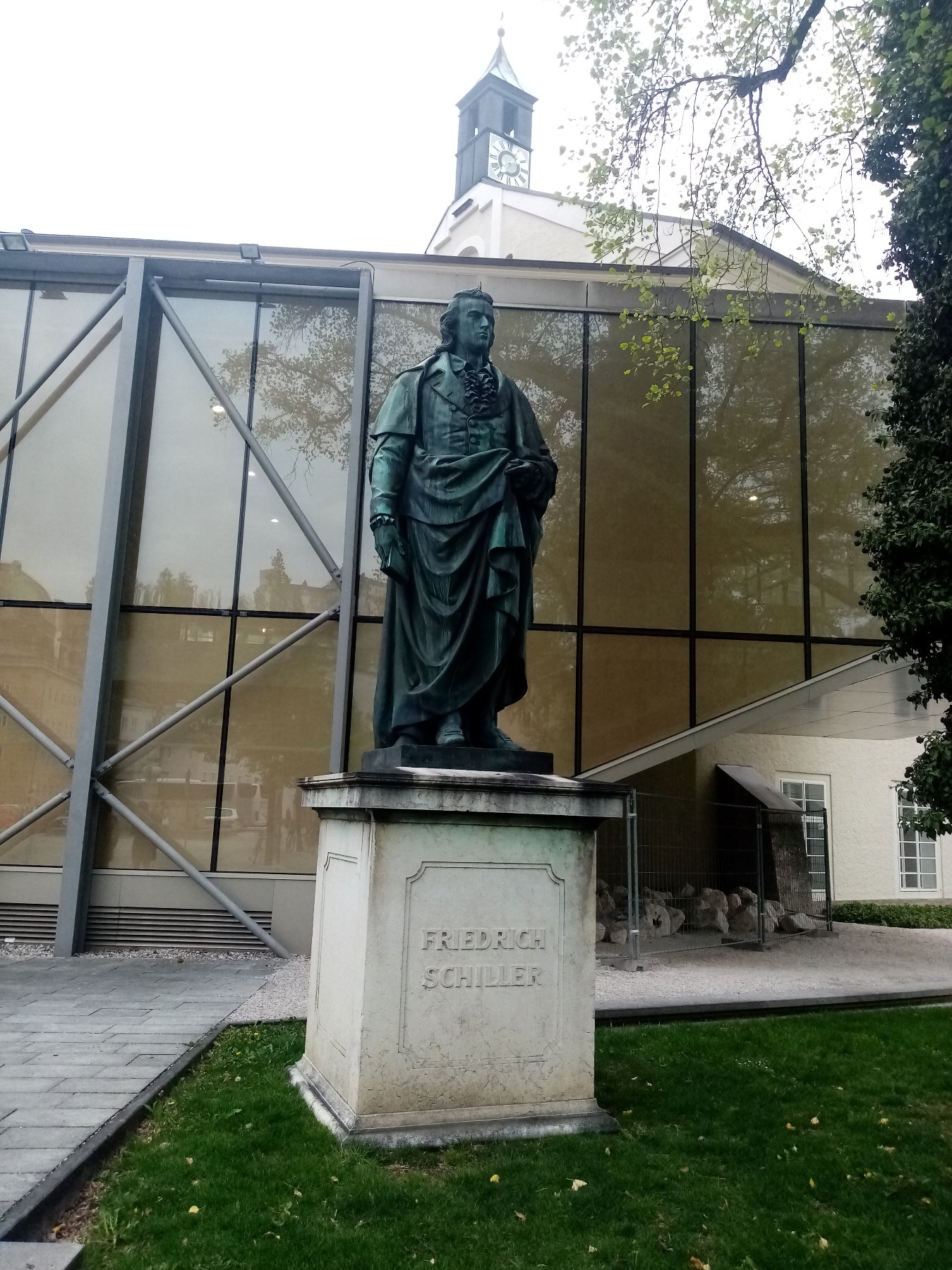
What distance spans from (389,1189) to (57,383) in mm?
10088

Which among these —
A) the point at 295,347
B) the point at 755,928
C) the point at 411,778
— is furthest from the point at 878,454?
the point at 411,778

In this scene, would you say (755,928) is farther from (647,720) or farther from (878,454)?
(878,454)

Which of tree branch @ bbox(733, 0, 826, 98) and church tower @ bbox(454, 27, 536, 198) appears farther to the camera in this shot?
church tower @ bbox(454, 27, 536, 198)

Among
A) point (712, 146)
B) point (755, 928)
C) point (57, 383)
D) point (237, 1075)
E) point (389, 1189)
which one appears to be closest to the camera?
point (389, 1189)

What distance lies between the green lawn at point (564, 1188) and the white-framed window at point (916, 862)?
46.7 ft

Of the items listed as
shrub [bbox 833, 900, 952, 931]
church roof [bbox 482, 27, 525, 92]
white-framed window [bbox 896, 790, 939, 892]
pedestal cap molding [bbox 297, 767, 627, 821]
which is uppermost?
church roof [bbox 482, 27, 525, 92]

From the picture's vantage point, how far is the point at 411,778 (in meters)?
4.07

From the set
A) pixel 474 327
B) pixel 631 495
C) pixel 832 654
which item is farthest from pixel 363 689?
pixel 474 327

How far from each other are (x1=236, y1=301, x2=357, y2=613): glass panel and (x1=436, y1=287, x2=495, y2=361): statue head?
18.8 feet

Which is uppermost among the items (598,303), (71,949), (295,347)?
(598,303)

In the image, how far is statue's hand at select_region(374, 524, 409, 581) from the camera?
15.5 feet

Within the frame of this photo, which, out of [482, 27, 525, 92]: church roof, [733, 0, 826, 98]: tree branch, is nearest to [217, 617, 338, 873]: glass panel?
[733, 0, 826, 98]: tree branch

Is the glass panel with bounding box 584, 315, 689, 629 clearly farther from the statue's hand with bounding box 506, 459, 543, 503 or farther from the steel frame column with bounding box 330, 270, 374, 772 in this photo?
the statue's hand with bounding box 506, 459, 543, 503

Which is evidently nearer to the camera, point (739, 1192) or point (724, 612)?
point (739, 1192)
